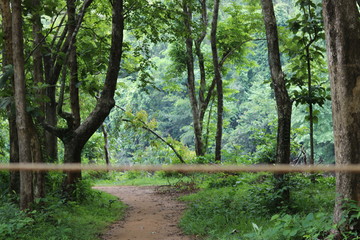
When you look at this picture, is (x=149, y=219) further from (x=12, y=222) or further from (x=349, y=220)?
(x=349, y=220)

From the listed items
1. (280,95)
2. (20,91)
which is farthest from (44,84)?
(280,95)

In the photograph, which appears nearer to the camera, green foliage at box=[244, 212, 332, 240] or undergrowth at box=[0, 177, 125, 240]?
green foliage at box=[244, 212, 332, 240]

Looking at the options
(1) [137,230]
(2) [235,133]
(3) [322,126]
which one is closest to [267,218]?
(1) [137,230]

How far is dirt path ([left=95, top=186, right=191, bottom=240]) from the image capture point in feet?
20.0

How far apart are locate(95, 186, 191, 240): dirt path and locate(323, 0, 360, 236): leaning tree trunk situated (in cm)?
239

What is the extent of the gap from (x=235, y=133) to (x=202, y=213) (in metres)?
24.3

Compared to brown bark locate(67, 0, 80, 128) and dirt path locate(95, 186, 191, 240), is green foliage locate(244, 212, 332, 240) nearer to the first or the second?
dirt path locate(95, 186, 191, 240)

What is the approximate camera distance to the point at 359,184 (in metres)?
4.11

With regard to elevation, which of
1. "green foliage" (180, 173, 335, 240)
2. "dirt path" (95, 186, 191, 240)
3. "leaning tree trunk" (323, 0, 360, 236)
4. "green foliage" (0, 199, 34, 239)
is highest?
"leaning tree trunk" (323, 0, 360, 236)

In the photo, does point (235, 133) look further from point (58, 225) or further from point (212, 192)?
point (58, 225)

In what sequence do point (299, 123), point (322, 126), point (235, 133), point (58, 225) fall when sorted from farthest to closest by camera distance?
point (235, 133) < point (299, 123) < point (322, 126) < point (58, 225)

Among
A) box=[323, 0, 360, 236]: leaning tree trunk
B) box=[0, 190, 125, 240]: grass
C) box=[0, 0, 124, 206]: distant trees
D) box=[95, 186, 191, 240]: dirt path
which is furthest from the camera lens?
box=[95, 186, 191, 240]: dirt path

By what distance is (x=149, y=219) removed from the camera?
7.35 metres

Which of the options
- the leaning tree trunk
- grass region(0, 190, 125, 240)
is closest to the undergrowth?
grass region(0, 190, 125, 240)
